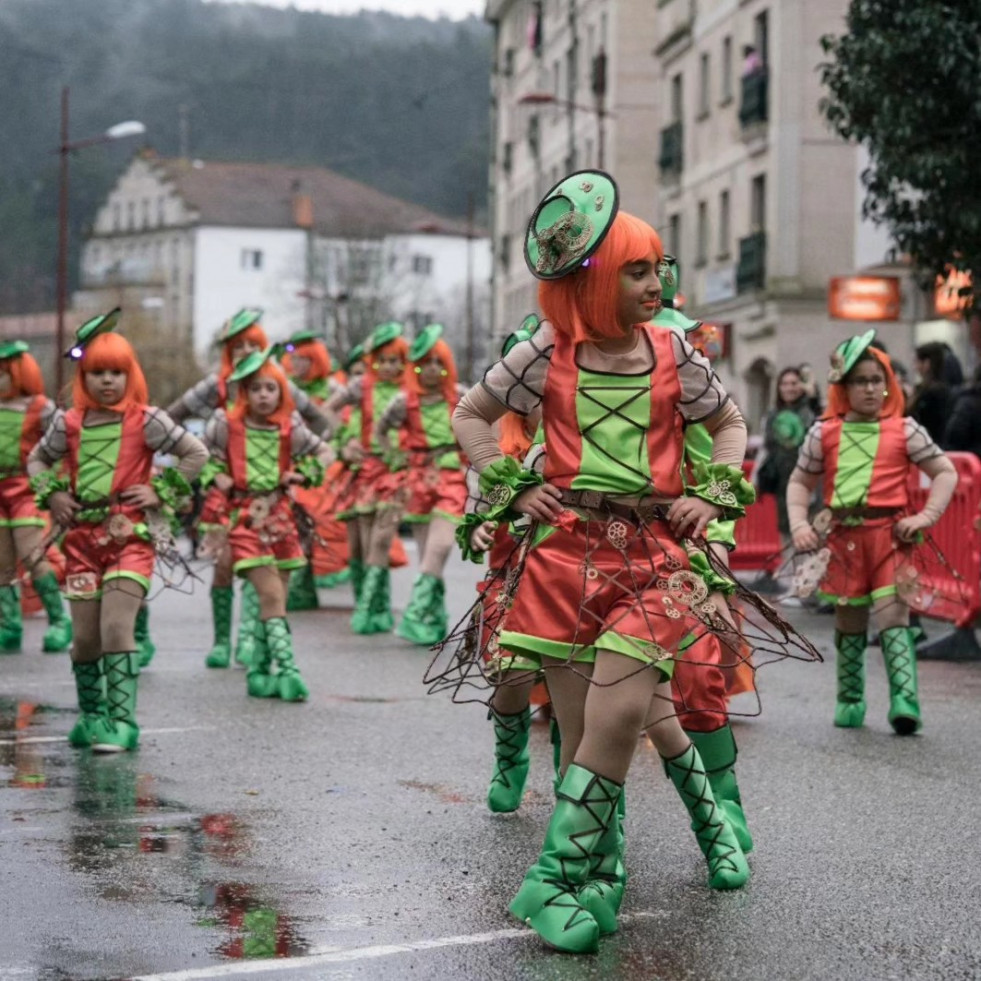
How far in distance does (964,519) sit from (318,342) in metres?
5.67

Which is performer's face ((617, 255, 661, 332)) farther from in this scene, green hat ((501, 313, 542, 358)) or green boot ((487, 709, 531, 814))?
green boot ((487, 709, 531, 814))

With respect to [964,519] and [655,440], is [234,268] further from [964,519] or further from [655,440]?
[655,440]

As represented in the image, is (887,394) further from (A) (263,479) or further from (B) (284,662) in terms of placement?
(A) (263,479)

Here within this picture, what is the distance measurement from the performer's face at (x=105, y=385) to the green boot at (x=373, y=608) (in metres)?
6.45

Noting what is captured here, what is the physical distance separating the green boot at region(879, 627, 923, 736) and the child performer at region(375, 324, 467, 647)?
5.26 m

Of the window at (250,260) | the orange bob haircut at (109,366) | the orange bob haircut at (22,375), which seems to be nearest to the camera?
the orange bob haircut at (109,366)

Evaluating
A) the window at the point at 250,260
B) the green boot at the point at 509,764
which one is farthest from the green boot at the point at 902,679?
the window at the point at 250,260

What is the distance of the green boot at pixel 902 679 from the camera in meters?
10.0

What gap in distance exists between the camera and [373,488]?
53.9 ft

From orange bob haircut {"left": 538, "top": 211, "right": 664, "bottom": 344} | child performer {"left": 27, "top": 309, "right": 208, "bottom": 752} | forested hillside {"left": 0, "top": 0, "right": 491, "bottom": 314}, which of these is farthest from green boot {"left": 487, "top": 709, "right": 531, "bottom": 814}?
forested hillside {"left": 0, "top": 0, "right": 491, "bottom": 314}

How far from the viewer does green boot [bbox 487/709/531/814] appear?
7.81 metres

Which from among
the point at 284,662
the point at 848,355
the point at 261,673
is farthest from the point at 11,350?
the point at 848,355

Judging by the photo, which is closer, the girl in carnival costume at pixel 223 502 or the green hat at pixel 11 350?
the girl in carnival costume at pixel 223 502

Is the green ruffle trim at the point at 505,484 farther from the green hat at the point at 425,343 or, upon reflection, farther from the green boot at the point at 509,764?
the green hat at the point at 425,343
